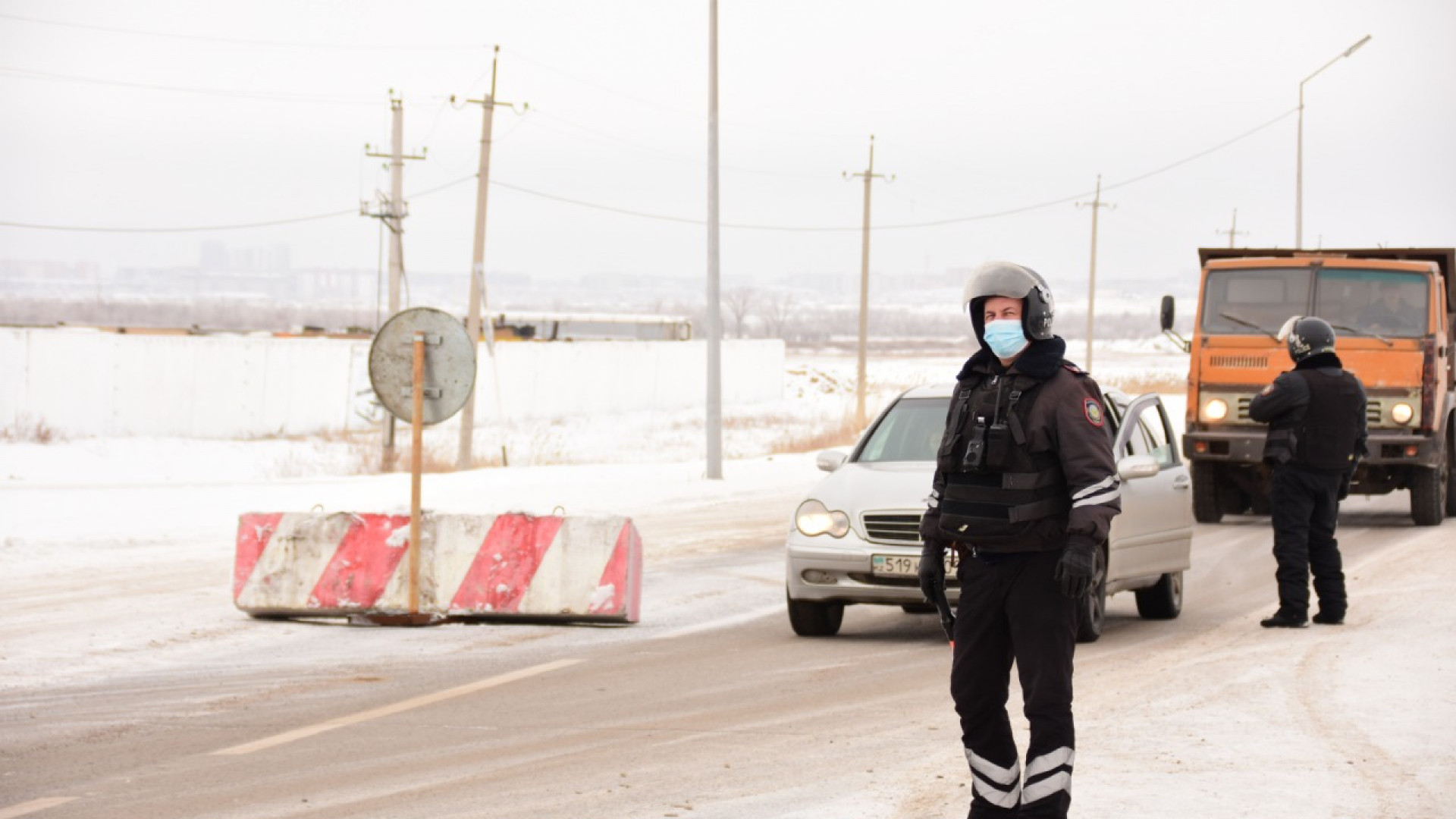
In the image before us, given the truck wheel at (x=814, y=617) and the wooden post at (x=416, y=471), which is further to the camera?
the wooden post at (x=416, y=471)

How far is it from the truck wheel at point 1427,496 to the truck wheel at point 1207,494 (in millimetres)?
2130

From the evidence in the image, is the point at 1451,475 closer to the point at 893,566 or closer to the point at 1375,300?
the point at 1375,300

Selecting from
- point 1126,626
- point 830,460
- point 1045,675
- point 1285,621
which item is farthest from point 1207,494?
point 1045,675

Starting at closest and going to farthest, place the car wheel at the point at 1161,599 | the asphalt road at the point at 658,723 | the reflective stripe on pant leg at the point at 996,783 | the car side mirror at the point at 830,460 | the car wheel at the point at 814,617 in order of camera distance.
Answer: the reflective stripe on pant leg at the point at 996,783 → the asphalt road at the point at 658,723 → the car wheel at the point at 814,617 → the car side mirror at the point at 830,460 → the car wheel at the point at 1161,599

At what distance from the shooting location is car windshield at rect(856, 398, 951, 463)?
12.1 metres

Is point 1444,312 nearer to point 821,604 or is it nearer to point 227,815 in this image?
point 821,604

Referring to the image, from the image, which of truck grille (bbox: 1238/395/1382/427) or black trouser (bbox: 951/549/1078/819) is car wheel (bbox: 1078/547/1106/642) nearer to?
black trouser (bbox: 951/549/1078/819)

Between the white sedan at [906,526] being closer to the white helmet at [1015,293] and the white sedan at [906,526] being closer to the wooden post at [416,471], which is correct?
the wooden post at [416,471]

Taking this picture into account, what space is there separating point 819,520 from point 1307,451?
3.18 meters

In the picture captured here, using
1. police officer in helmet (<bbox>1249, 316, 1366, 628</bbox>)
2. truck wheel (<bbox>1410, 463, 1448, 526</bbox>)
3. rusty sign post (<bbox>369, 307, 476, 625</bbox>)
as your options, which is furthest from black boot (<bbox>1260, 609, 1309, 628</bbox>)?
truck wheel (<bbox>1410, 463, 1448, 526</bbox>)

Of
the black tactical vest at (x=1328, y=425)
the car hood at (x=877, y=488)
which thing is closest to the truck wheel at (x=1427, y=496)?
the black tactical vest at (x=1328, y=425)

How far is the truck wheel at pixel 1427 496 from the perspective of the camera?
20.1 metres

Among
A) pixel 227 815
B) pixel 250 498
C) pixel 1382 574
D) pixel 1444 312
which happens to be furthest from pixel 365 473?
pixel 227 815

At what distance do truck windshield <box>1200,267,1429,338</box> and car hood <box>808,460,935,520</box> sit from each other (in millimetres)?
9248
